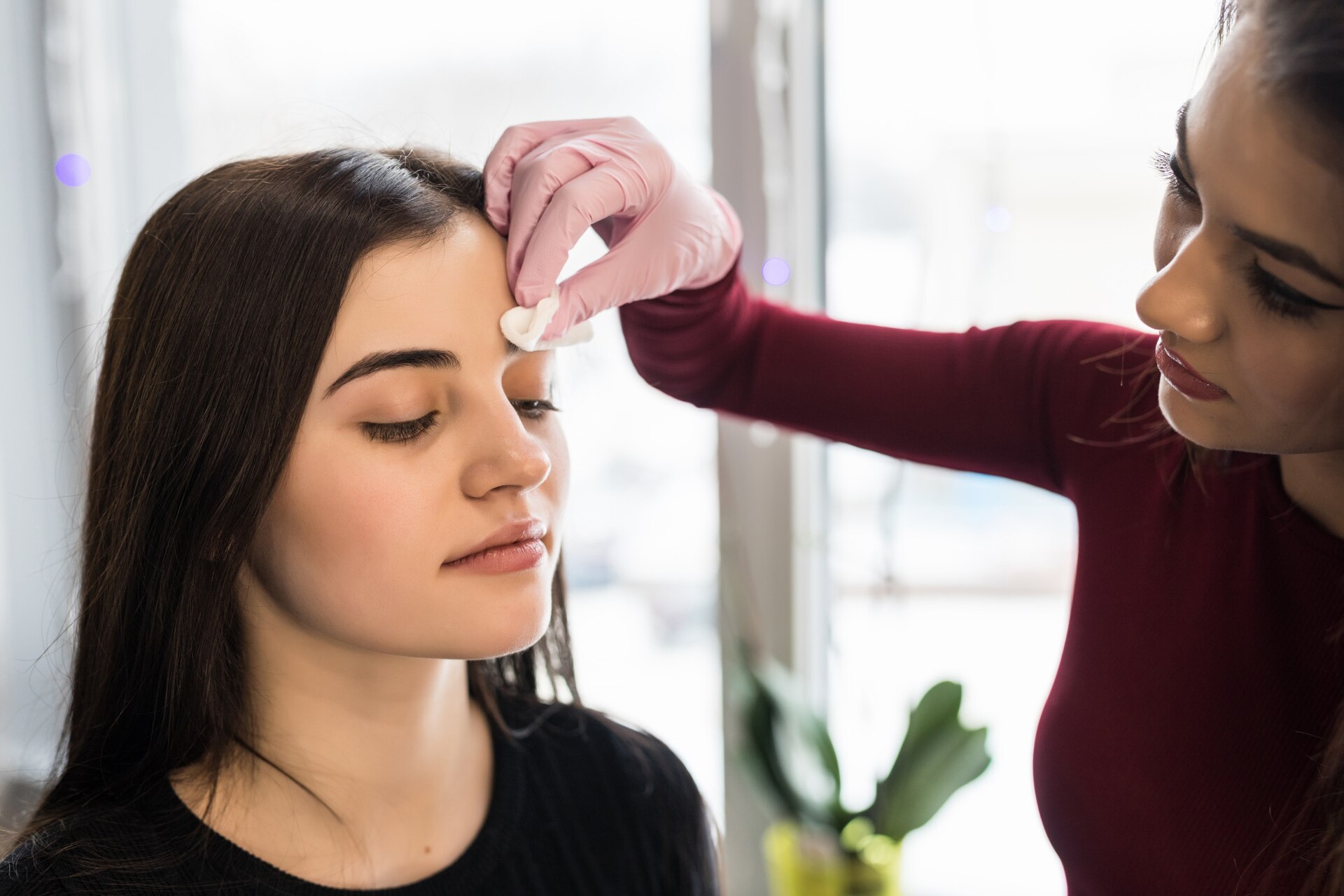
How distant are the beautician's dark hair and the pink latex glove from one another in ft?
0.21

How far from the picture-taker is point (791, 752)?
164cm

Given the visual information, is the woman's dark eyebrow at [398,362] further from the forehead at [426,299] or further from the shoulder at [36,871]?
the shoulder at [36,871]

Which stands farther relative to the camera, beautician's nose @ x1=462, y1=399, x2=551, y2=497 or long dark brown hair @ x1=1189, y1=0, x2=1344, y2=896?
beautician's nose @ x1=462, y1=399, x2=551, y2=497

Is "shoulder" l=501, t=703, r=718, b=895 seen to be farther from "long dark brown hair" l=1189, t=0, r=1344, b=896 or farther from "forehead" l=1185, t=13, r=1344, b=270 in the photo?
"forehead" l=1185, t=13, r=1344, b=270

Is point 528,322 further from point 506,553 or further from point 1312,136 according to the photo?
point 1312,136

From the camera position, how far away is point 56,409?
220cm

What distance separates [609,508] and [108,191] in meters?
1.21

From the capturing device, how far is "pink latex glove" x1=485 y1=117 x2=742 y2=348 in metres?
0.97

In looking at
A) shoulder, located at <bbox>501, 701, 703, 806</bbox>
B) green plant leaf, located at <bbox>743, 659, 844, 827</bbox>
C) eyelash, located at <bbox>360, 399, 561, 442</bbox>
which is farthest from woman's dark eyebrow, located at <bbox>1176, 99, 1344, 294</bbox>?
green plant leaf, located at <bbox>743, 659, 844, 827</bbox>

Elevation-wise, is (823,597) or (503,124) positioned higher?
(503,124)

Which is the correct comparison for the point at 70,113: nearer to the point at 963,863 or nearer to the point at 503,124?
the point at 503,124

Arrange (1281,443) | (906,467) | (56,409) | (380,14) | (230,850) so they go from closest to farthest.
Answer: (1281,443) < (230,850) < (906,467) < (380,14) < (56,409)

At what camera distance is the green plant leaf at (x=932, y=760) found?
154 cm

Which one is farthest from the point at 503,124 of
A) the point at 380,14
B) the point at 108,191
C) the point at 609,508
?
the point at 108,191
